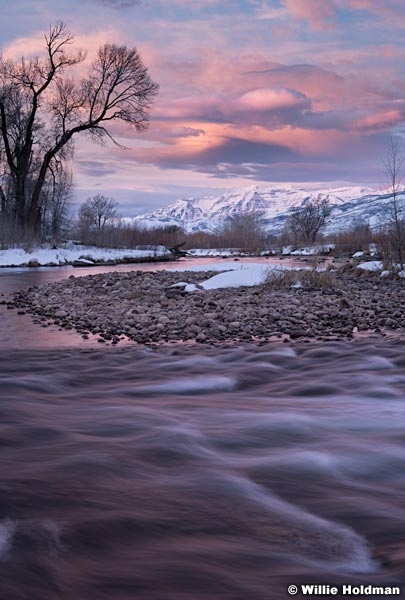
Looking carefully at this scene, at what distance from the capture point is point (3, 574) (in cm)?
225

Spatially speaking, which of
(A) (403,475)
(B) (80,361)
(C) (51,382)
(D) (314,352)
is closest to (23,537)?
(A) (403,475)

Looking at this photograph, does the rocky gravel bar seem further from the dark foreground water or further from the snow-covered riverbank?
the snow-covered riverbank

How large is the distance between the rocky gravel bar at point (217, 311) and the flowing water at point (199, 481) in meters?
2.08

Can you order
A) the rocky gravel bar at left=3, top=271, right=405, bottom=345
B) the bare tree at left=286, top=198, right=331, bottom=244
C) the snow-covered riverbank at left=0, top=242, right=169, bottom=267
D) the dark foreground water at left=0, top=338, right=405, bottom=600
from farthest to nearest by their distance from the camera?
the bare tree at left=286, top=198, right=331, bottom=244
the snow-covered riverbank at left=0, top=242, right=169, bottom=267
the rocky gravel bar at left=3, top=271, right=405, bottom=345
the dark foreground water at left=0, top=338, right=405, bottom=600

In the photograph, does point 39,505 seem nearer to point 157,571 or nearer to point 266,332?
point 157,571

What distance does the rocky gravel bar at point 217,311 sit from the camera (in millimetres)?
8523

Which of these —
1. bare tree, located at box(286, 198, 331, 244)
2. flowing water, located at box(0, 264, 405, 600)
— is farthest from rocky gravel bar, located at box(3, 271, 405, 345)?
bare tree, located at box(286, 198, 331, 244)

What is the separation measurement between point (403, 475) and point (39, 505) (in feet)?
7.11

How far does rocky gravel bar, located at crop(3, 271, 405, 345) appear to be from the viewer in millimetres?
8523

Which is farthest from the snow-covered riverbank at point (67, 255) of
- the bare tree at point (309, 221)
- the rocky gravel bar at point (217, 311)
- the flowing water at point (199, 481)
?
the bare tree at point (309, 221)

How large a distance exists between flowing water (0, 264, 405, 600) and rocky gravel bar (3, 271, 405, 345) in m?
2.08

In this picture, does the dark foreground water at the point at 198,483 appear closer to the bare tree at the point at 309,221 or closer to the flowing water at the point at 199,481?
the flowing water at the point at 199,481

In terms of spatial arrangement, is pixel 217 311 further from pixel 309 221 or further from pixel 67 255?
pixel 309 221

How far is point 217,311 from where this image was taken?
995cm
